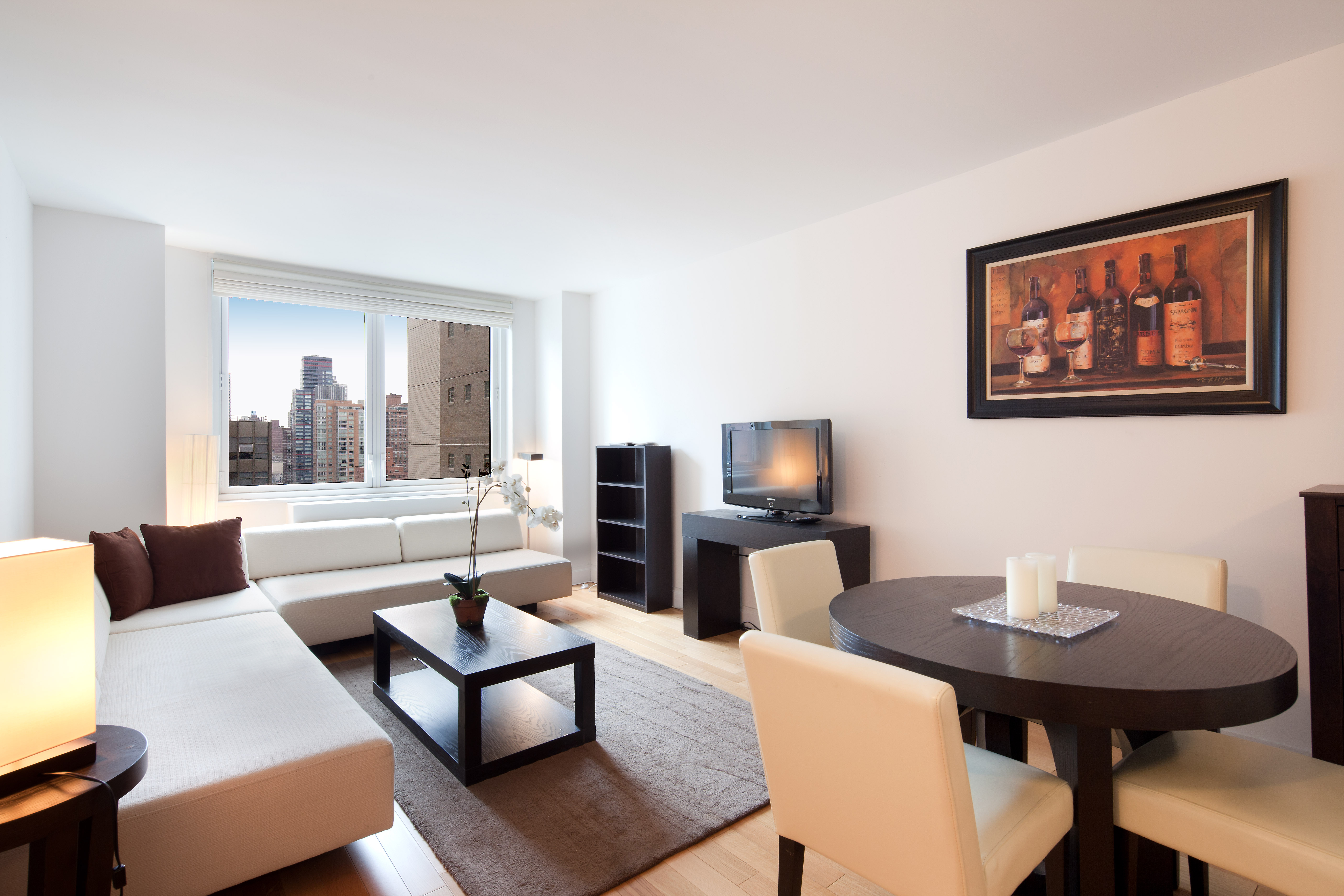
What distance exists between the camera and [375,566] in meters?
4.45

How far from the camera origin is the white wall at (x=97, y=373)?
3541mm

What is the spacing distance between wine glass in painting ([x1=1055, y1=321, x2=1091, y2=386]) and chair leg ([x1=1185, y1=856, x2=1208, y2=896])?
1812 mm

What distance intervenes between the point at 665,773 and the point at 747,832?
438 millimetres

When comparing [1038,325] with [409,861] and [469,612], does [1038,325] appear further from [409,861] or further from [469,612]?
[409,861]

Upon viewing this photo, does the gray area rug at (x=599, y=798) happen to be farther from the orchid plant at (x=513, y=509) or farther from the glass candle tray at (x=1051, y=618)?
the glass candle tray at (x=1051, y=618)

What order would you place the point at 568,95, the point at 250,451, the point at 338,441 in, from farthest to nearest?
the point at 338,441 → the point at 250,451 → the point at 568,95

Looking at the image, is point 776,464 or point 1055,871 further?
point 776,464

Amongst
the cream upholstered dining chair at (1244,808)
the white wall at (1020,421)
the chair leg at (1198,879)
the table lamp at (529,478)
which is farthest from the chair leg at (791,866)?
the table lamp at (529,478)

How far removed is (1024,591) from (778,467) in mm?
2273

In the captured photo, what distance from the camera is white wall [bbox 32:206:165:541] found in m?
3.54

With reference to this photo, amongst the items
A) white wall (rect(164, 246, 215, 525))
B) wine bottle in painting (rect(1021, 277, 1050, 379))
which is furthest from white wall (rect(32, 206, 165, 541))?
wine bottle in painting (rect(1021, 277, 1050, 379))

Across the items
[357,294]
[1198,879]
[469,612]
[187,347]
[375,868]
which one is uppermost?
[357,294]

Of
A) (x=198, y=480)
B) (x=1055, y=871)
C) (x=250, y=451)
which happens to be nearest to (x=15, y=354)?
(x=198, y=480)

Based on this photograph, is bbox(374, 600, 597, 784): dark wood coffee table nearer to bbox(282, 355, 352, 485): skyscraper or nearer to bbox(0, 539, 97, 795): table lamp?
bbox(0, 539, 97, 795): table lamp
